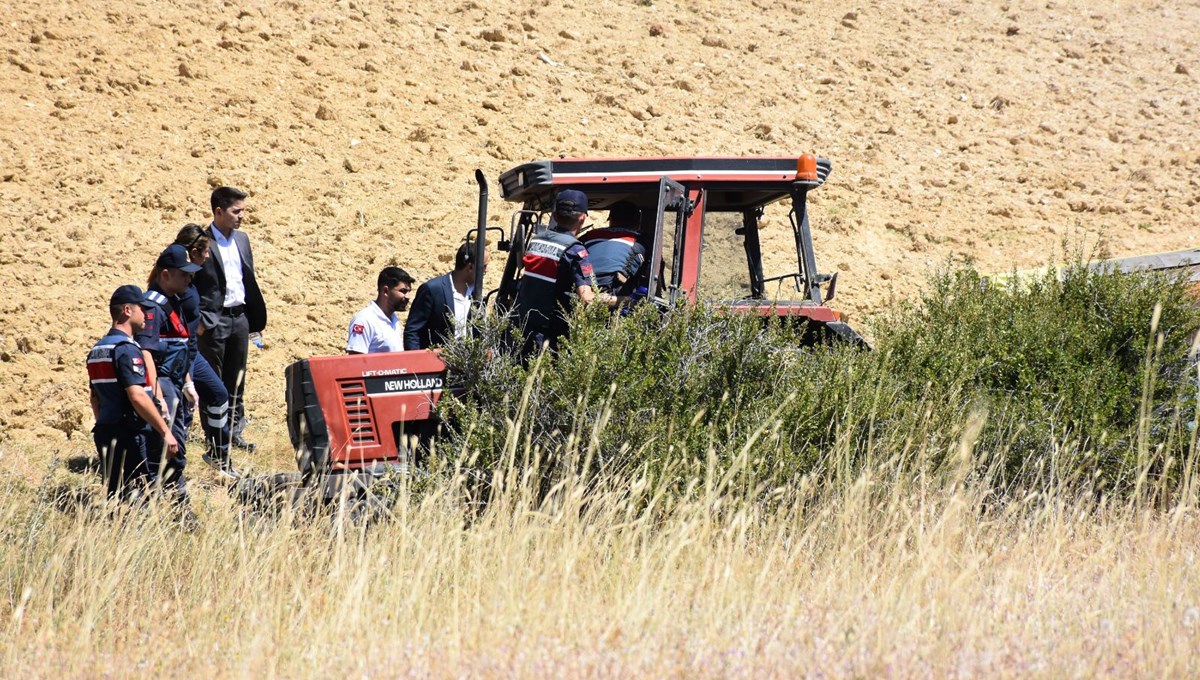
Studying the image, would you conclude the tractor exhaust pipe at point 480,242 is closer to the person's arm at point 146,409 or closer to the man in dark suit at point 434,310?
the man in dark suit at point 434,310

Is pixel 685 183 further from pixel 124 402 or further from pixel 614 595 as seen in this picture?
pixel 124 402

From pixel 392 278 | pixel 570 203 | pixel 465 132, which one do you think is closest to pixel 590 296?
pixel 570 203

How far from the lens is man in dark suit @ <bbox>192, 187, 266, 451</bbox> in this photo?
311 inches

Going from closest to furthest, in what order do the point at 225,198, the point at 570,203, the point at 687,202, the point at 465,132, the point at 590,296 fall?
the point at 590,296
the point at 570,203
the point at 687,202
the point at 225,198
the point at 465,132

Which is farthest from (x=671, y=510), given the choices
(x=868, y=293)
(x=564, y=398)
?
(x=868, y=293)

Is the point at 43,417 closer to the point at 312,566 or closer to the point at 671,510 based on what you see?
the point at 312,566

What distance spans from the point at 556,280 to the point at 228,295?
3045mm

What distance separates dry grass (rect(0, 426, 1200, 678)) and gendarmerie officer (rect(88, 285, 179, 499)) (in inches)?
19.0

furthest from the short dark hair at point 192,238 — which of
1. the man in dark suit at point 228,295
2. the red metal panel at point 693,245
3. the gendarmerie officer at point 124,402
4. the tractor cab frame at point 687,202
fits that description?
the red metal panel at point 693,245

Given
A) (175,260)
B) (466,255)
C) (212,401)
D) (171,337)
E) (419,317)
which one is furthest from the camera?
(212,401)

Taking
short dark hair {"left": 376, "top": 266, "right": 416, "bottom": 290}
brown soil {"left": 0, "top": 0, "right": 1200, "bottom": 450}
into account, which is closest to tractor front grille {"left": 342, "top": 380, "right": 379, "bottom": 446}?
short dark hair {"left": 376, "top": 266, "right": 416, "bottom": 290}

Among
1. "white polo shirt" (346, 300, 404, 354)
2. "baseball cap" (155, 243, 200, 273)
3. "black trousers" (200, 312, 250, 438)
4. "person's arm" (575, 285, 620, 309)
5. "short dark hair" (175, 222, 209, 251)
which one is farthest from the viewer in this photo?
"black trousers" (200, 312, 250, 438)

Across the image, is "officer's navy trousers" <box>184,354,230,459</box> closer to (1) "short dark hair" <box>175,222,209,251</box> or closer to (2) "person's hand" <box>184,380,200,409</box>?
(2) "person's hand" <box>184,380,200,409</box>

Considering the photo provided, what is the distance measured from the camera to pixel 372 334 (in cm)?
699
